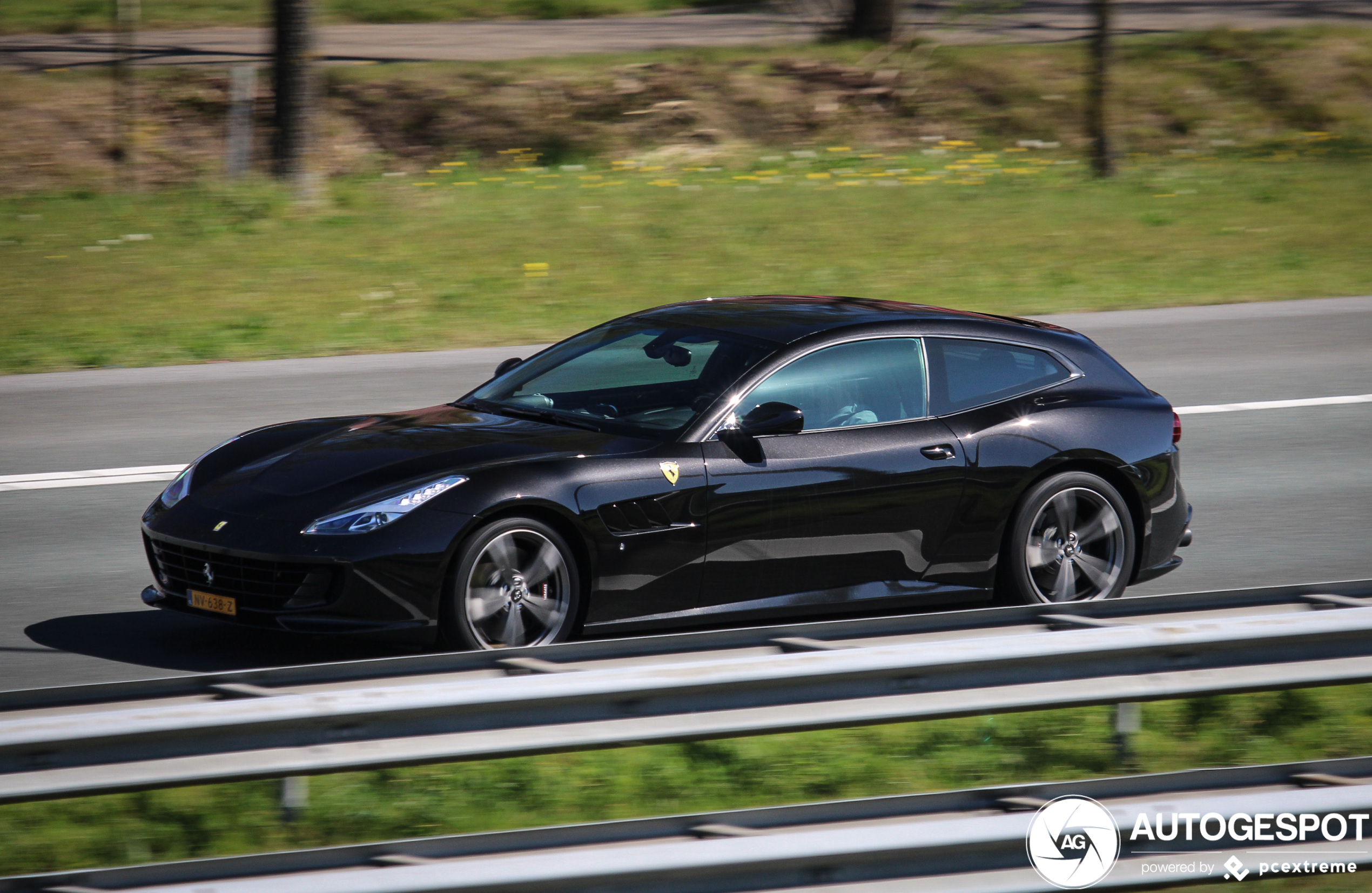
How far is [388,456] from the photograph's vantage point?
673 centimetres

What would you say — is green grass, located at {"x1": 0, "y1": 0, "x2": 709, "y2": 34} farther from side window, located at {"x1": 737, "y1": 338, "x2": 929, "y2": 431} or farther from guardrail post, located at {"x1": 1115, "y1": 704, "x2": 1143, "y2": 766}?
guardrail post, located at {"x1": 1115, "y1": 704, "x2": 1143, "y2": 766}

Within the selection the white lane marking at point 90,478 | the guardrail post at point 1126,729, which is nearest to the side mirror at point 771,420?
the guardrail post at point 1126,729

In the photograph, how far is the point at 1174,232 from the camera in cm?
1991

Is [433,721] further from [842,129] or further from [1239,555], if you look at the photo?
[842,129]

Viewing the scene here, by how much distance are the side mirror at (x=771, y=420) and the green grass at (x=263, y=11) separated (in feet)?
81.4

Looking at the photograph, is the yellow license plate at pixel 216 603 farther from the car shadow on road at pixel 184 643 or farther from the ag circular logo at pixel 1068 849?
the ag circular logo at pixel 1068 849

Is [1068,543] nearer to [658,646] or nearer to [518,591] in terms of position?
[518,591]

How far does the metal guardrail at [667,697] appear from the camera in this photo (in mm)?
4336

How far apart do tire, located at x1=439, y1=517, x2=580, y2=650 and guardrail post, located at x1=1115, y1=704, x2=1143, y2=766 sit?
215 centimetres

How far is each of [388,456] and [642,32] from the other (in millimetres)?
25401

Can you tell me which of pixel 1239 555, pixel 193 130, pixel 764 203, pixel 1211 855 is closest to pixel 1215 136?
pixel 764 203

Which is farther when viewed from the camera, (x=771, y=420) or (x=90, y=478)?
(x=90, y=478)

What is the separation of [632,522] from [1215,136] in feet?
70.5
